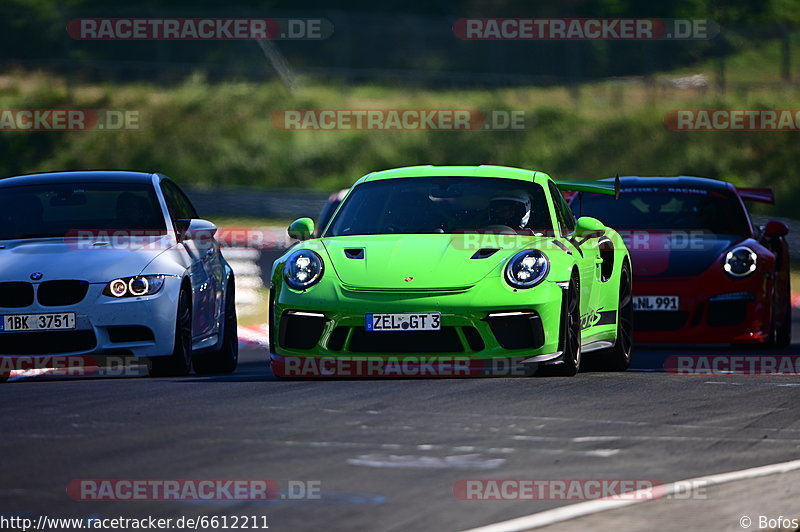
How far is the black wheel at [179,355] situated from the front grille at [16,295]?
0.87 metres

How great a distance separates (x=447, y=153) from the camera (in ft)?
128

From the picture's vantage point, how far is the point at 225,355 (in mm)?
12234

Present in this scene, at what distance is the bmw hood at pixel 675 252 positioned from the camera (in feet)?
44.3

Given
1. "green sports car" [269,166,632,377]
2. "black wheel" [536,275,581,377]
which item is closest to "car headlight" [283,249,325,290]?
"green sports car" [269,166,632,377]

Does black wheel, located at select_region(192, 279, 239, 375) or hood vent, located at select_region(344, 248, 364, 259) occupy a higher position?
hood vent, located at select_region(344, 248, 364, 259)

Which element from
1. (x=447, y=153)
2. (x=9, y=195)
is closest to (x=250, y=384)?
(x=9, y=195)

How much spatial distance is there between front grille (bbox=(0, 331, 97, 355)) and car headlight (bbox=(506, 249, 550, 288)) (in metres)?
2.59

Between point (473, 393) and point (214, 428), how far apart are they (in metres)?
1.95

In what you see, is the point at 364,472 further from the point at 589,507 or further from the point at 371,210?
the point at 371,210

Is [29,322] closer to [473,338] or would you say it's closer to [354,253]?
[354,253]

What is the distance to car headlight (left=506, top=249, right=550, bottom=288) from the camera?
967 centimetres

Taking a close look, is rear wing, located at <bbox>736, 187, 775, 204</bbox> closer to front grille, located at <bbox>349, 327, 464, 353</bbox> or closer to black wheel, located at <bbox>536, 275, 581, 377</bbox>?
black wheel, located at <bbox>536, 275, 581, 377</bbox>

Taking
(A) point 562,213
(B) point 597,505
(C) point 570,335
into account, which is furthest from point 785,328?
(B) point 597,505

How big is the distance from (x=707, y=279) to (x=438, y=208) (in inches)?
140
